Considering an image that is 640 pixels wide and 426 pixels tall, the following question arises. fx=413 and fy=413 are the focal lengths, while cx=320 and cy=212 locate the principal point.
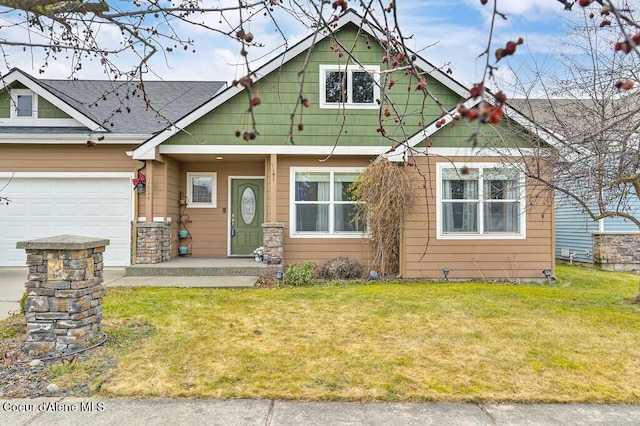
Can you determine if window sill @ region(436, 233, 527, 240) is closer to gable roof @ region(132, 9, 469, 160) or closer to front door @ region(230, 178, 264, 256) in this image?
gable roof @ region(132, 9, 469, 160)

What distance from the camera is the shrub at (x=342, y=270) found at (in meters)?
9.09

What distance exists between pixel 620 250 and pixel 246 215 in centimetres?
1077

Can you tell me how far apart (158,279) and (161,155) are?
2.82 m

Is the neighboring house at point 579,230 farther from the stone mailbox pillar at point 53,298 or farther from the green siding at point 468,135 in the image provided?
the stone mailbox pillar at point 53,298

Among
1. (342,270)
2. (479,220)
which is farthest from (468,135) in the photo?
(342,270)

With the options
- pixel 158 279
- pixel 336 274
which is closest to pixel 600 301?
pixel 336 274

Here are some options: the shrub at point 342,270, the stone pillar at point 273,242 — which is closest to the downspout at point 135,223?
the stone pillar at point 273,242

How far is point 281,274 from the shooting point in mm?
8578

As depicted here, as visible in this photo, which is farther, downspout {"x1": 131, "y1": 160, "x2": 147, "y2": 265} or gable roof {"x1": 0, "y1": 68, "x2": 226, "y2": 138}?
gable roof {"x1": 0, "y1": 68, "x2": 226, "y2": 138}

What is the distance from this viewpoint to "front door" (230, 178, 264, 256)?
1098 centimetres

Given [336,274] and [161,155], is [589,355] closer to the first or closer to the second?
[336,274]

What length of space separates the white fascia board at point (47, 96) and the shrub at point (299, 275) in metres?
5.60

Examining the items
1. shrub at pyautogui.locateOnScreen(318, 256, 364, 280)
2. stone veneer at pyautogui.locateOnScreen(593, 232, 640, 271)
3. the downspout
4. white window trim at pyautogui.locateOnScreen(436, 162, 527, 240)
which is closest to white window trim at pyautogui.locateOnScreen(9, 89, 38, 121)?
the downspout

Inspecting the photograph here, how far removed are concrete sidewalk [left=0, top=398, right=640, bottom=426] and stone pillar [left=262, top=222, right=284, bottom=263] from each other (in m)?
5.90
